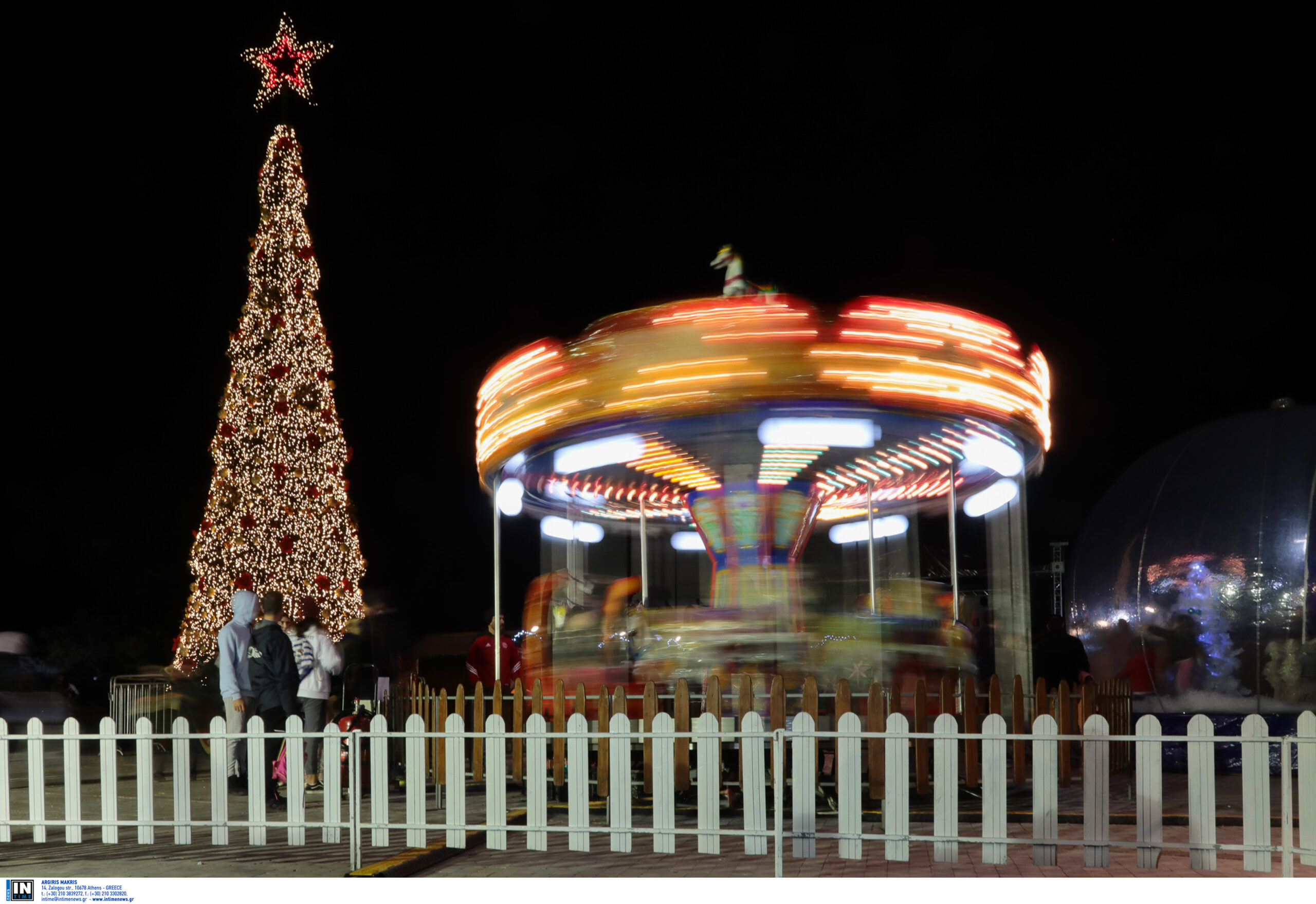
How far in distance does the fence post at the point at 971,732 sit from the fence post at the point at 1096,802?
2345 mm

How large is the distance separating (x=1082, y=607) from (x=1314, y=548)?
9.69 feet

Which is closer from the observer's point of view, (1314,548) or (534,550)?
(1314,548)

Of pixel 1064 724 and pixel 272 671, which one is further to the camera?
pixel 1064 724

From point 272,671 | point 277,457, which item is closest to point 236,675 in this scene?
point 272,671

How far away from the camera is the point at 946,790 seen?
6070 mm

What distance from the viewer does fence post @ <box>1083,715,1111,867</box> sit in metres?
6.01

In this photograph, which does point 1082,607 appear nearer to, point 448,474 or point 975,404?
point 975,404

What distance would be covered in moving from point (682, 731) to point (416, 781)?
1.83 m

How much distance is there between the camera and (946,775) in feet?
19.9

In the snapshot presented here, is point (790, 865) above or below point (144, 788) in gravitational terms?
below

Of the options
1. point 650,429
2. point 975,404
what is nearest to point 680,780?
point 650,429

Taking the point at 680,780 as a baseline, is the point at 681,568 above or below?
above

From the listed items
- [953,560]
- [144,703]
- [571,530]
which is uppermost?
[571,530]

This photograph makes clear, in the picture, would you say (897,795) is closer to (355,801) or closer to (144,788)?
(355,801)
